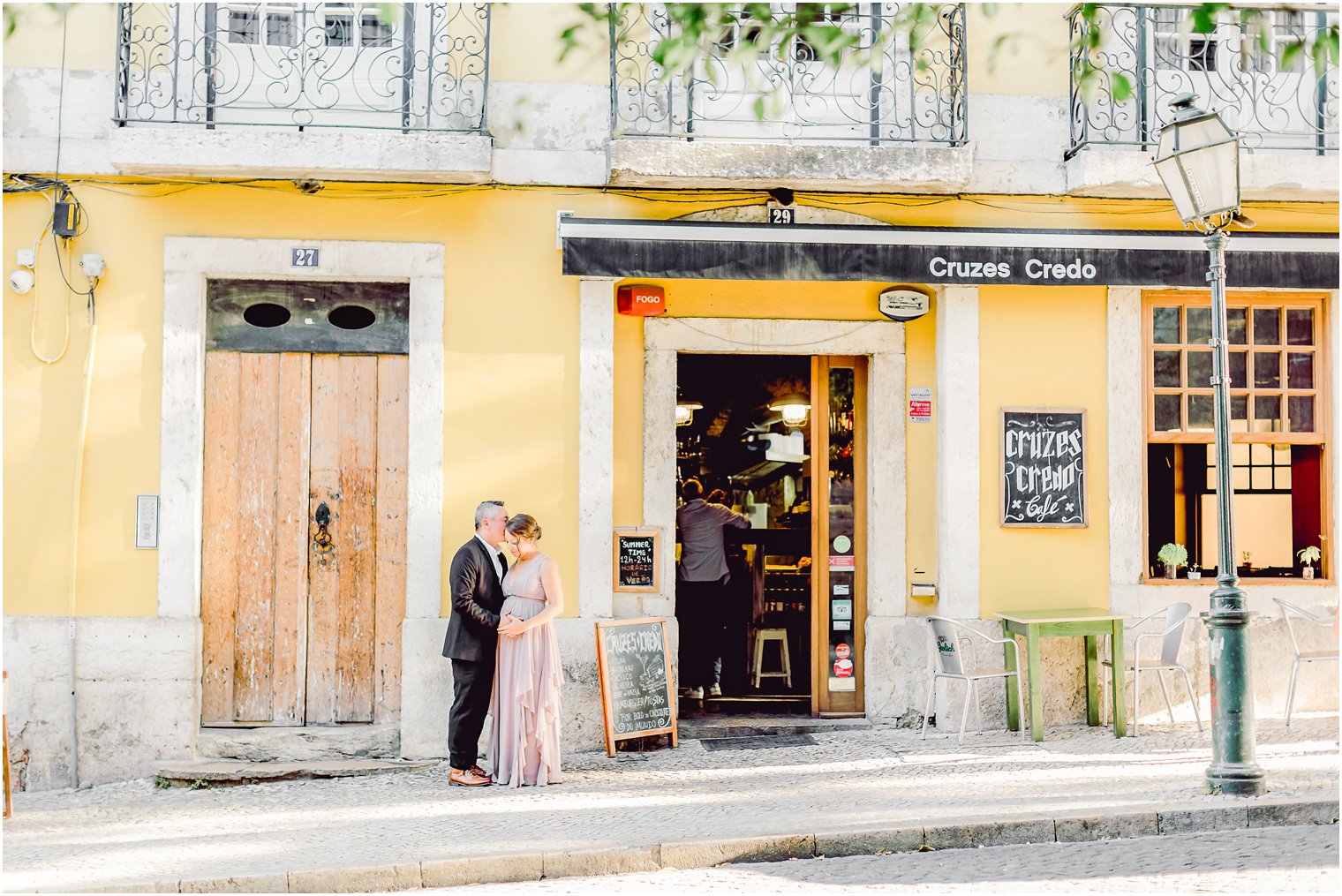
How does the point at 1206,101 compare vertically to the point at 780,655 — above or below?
above

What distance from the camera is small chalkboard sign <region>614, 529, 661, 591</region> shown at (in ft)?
30.8

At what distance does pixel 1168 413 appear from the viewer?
985cm

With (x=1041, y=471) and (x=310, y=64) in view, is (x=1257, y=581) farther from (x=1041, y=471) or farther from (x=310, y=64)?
(x=310, y=64)

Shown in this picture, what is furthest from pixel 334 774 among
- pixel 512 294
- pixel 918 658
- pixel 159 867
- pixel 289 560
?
pixel 918 658

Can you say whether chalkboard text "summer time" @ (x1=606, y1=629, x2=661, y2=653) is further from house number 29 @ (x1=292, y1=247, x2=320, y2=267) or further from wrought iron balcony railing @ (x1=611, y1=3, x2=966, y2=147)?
wrought iron balcony railing @ (x1=611, y1=3, x2=966, y2=147)

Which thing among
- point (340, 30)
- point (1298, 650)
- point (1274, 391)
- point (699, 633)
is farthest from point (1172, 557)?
point (340, 30)

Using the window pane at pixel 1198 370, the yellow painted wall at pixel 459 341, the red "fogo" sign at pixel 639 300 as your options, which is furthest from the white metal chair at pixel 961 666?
the red "fogo" sign at pixel 639 300

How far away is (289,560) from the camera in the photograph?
30.0 feet

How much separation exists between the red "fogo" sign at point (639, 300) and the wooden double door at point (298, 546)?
1766 mm

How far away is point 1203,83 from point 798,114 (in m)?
3.18

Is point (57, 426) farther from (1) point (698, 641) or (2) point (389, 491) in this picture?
(1) point (698, 641)

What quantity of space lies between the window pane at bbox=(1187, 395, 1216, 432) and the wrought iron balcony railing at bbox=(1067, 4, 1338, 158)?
1.90 meters

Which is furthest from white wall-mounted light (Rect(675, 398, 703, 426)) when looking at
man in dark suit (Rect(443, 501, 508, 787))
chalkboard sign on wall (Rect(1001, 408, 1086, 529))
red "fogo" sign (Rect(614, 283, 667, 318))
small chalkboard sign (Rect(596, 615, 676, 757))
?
man in dark suit (Rect(443, 501, 508, 787))

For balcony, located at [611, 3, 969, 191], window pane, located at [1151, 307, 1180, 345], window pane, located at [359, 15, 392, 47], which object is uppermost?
window pane, located at [359, 15, 392, 47]
